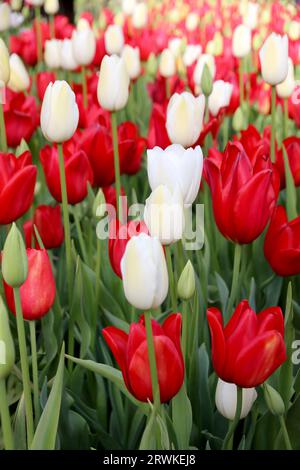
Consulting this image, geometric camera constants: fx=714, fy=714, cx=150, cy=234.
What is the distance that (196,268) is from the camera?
4.34ft

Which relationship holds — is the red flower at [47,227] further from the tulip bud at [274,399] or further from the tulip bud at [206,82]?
the tulip bud at [274,399]

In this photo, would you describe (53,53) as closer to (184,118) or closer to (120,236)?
(184,118)

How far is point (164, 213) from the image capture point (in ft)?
2.47

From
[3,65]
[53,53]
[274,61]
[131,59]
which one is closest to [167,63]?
[131,59]

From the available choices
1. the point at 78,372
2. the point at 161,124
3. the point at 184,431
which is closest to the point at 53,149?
the point at 161,124

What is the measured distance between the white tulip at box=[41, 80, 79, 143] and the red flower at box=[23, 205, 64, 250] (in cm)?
28

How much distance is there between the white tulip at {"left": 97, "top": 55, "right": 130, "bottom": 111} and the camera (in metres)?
1.15

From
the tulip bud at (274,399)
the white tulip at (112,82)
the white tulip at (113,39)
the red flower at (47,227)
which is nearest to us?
the tulip bud at (274,399)

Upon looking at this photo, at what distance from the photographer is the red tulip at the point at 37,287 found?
2.90 feet

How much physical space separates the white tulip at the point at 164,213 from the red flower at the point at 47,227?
0.51m

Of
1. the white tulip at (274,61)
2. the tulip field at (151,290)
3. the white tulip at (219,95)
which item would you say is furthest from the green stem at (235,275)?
the white tulip at (219,95)

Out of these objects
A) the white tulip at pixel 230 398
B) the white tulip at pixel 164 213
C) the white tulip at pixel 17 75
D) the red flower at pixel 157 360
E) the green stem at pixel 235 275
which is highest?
the white tulip at pixel 17 75

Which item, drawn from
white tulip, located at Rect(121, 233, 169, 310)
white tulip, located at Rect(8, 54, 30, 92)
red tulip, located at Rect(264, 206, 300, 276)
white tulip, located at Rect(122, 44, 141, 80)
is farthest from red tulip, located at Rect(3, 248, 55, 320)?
white tulip, located at Rect(122, 44, 141, 80)

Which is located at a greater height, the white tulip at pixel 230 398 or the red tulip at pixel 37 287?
the red tulip at pixel 37 287
